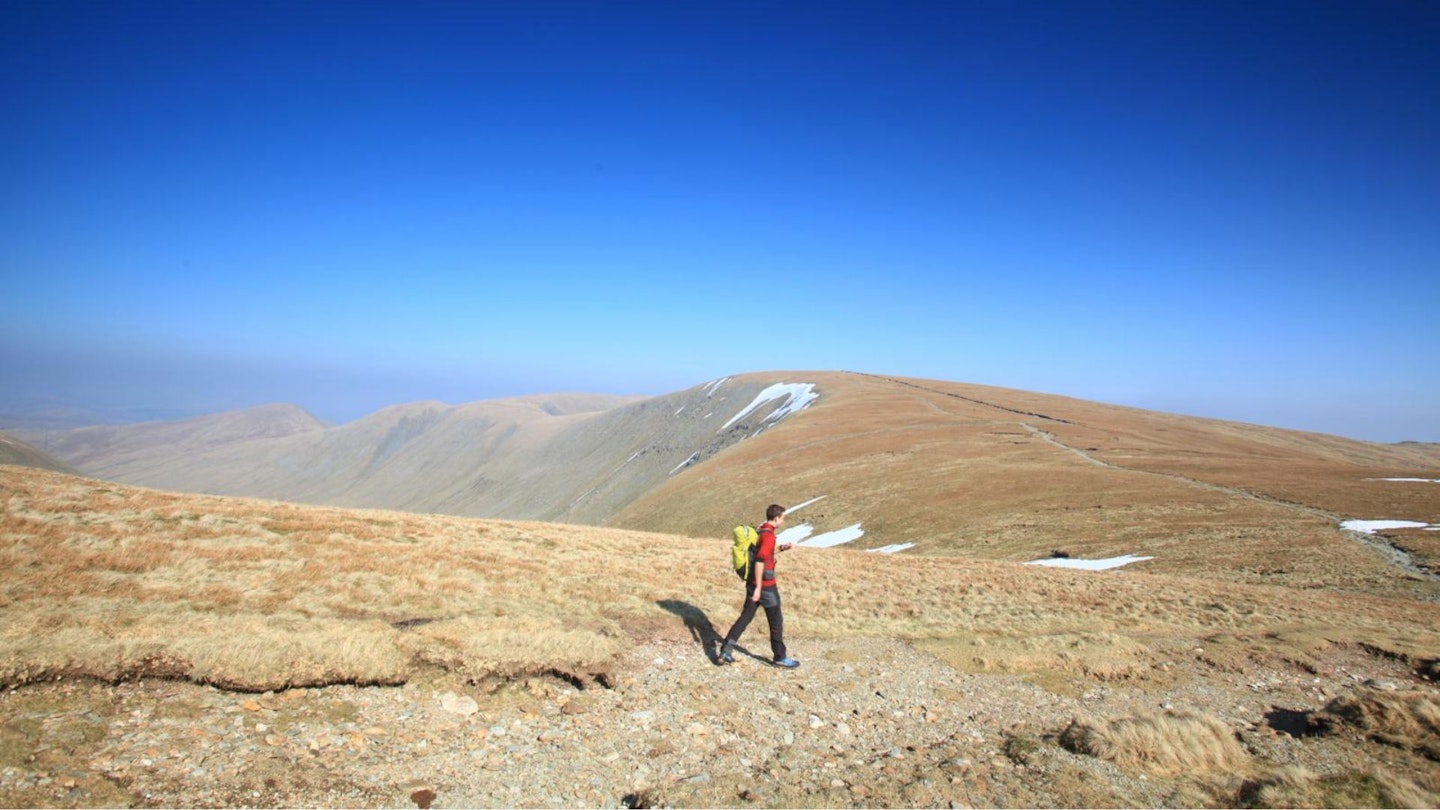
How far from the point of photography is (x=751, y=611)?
41.4ft

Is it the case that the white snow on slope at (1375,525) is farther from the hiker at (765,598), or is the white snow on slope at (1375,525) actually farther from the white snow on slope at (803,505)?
the hiker at (765,598)

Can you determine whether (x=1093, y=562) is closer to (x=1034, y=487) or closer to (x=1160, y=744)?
(x=1034, y=487)

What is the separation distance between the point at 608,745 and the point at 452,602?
700 cm

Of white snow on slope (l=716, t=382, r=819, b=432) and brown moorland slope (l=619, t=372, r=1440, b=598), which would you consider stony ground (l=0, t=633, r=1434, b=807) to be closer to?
brown moorland slope (l=619, t=372, r=1440, b=598)

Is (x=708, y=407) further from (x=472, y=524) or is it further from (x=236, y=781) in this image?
(x=236, y=781)

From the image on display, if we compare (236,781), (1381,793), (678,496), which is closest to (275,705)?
(236,781)

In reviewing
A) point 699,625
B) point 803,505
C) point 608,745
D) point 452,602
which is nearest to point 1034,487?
point 803,505

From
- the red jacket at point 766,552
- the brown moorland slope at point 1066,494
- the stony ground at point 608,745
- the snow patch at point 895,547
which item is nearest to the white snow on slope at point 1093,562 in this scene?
the brown moorland slope at point 1066,494

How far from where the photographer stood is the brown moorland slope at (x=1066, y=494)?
1217 inches

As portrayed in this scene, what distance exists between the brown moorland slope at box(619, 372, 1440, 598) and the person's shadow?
25491 millimetres

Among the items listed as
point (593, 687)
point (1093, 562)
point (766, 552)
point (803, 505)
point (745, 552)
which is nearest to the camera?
point (593, 687)

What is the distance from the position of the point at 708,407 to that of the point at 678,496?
68107mm

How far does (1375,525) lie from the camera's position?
33531mm

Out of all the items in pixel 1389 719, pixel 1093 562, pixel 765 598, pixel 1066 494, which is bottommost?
pixel 1093 562
